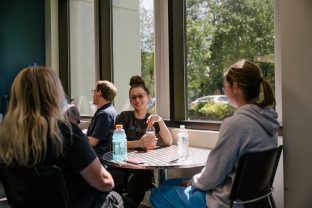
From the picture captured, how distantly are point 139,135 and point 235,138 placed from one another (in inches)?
51.5

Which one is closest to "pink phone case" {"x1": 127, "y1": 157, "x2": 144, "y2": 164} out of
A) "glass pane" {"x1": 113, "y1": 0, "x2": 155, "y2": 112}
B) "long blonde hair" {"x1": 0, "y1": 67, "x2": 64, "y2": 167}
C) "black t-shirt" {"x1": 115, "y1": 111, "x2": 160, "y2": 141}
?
"black t-shirt" {"x1": 115, "y1": 111, "x2": 160, "y2": 141}

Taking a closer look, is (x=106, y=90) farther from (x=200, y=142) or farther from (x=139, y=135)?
(x=200, y=142)

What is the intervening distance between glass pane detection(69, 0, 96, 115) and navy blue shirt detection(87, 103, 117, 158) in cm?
184

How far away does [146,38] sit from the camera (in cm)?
358

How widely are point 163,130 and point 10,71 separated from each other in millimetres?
3417

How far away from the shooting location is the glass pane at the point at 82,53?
4.61 m

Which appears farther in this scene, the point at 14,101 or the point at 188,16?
the point at 188,16

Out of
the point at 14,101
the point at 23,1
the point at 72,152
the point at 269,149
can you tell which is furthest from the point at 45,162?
the point at 23,1

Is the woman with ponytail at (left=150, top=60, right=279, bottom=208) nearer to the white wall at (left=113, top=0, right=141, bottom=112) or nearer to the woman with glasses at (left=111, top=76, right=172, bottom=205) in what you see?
the woman with glasses at (left=111, top=76, right=172, bottom=205)

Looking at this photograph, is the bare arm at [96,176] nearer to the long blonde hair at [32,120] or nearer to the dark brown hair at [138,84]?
the long blonde hair at [32,120]

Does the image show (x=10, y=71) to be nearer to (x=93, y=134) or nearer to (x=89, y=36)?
(x=89, y=36)

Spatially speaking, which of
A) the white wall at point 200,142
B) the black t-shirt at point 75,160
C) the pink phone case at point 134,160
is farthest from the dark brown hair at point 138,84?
the black t-shirt at point 75,160

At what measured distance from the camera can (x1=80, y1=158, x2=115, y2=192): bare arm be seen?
1.41 m

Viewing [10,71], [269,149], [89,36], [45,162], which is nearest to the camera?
[45,162]
